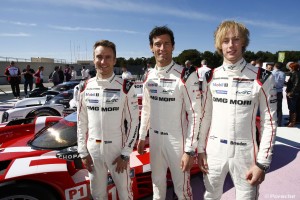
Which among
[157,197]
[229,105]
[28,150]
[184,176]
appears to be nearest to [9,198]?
[28,150]

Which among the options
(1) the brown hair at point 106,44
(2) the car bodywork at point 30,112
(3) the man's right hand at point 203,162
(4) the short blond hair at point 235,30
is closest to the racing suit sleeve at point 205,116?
(3) the man's right hand at point 203,162

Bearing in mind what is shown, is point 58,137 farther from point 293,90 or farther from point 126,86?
point 293,90

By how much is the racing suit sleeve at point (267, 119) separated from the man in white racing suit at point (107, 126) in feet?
3.62

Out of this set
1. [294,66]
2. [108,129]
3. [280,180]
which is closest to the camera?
[108,129]

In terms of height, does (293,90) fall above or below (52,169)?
above

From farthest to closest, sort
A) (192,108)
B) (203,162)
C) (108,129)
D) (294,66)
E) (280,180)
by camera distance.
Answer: (294,66) → (280,180) → (108,129) → (192,108) → (203,162)

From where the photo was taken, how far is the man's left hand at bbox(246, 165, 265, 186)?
175 cm

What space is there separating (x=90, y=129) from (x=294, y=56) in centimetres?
9522

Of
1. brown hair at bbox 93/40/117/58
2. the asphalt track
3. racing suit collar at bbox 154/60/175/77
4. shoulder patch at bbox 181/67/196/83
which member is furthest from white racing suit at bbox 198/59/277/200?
the asphalt track

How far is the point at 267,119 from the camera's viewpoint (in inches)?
70.5

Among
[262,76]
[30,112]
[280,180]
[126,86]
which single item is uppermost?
[262,76]

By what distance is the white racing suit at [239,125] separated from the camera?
1.79 meters

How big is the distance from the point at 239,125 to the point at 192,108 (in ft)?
1.41

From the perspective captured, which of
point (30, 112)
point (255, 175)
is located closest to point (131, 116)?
point (255, 175)
